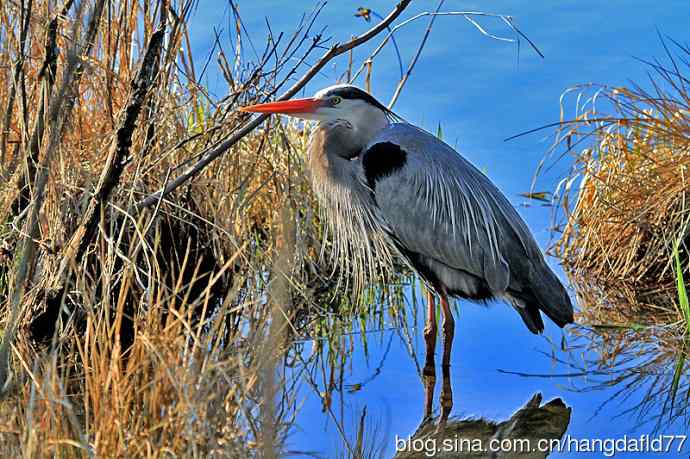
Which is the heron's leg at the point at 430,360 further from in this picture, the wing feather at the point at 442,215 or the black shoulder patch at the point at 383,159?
the black shoulder patch at the point at 383,159

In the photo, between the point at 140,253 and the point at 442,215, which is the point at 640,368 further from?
the point at 140,253

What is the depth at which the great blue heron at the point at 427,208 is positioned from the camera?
447cm

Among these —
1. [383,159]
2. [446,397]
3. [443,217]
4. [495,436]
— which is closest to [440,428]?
[495,436]

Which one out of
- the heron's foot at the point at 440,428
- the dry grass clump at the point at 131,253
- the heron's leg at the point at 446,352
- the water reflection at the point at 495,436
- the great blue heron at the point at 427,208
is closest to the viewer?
the dry grass clump at the point at 131,253

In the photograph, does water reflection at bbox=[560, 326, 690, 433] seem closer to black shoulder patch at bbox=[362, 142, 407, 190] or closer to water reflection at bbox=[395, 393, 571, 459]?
water reflection at bbox=[395, 393, 571, 459]

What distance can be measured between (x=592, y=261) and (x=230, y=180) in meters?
2.09

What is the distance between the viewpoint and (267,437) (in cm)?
185

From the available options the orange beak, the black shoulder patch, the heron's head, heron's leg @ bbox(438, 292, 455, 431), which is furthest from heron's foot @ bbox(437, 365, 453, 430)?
the orange beak

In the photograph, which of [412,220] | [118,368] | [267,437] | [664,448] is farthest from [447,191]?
[267,437]

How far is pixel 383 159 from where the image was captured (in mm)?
4590

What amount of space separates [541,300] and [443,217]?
0.55 metres

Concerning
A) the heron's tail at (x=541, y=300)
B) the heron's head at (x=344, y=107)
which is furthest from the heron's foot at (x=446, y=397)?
the heron's head at (x=344, y=107)

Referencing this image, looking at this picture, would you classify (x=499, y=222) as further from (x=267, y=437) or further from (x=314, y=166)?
(x=267, y=437)

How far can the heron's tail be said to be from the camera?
172 inches
